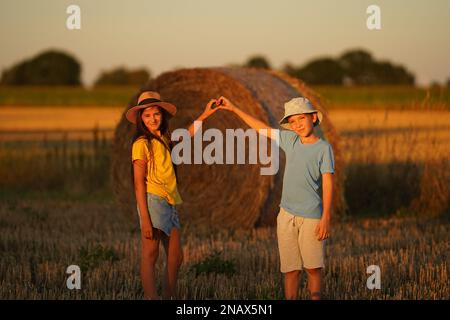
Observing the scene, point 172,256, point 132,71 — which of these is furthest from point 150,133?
point 132,71

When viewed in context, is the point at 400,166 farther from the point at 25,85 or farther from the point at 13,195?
the point at 25,85

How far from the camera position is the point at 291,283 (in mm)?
6590

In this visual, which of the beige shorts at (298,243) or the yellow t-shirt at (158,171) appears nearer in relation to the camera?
the beige shorts at (298,243)

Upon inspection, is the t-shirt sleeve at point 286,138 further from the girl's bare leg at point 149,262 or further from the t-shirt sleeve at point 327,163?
the girl's bare leg at point 149,262

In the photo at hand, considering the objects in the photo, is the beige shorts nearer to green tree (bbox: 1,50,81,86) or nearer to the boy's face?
the boy's face

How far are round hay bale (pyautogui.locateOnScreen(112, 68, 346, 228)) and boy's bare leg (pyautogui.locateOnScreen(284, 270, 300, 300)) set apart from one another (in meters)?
4.14

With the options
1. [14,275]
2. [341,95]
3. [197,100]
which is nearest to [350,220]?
[197,100]

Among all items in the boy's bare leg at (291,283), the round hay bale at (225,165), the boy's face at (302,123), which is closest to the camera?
the boy's face at (302,123)

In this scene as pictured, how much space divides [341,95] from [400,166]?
32.3 metres

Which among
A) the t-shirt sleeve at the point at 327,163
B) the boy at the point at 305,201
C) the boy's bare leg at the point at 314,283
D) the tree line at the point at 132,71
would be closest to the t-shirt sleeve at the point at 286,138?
the boy at the point at 305,201

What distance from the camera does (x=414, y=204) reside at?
11945mm

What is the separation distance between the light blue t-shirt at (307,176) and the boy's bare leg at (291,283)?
495 millimetres

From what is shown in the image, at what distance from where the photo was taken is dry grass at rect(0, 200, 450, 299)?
7.29 metres

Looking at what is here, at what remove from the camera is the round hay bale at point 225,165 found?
426 inches
